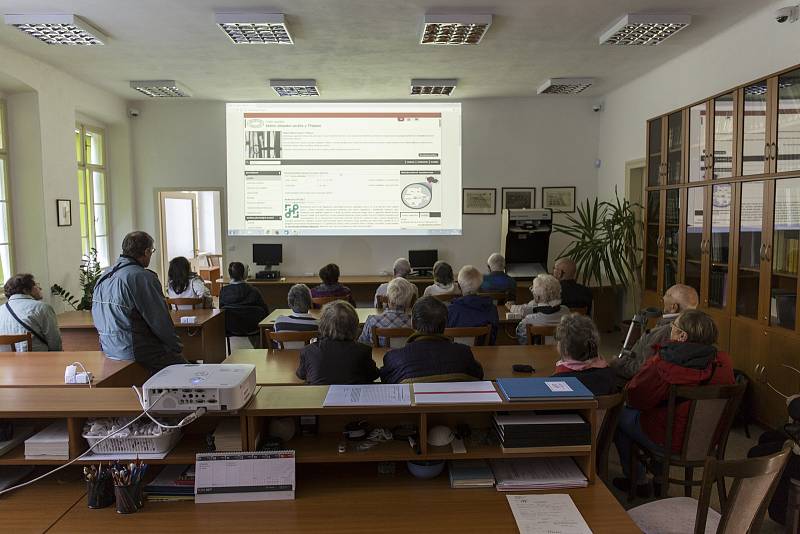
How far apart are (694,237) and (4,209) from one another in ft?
22.0

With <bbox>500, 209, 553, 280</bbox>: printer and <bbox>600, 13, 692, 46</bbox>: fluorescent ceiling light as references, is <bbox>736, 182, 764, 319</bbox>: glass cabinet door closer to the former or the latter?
<bbox>600, 13, 692, 46</bbox>: fluorescent ceiling light

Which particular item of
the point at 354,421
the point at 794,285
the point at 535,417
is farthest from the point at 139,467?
the point at 794,285

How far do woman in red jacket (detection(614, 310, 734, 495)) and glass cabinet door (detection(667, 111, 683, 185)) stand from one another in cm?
286

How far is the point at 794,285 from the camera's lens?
3.79 metres

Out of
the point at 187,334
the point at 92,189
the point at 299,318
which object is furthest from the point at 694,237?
the point at 92,189

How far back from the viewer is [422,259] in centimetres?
817

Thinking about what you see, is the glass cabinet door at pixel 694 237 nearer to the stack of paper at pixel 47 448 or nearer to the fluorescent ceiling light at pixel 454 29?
the fluorescent ceiling light at pixel 454 29

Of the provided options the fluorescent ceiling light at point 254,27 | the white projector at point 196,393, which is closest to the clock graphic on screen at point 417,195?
the fluorescent ceiling light at point 254,27

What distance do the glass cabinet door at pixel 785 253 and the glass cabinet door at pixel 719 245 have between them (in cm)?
50

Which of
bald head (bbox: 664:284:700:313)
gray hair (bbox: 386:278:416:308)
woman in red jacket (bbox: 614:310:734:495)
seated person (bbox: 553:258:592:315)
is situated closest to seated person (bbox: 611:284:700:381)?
bald head (bbox: 664:284:700:313)

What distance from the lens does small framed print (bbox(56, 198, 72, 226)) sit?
637 centimetres

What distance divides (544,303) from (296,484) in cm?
278

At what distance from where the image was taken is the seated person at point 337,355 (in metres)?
2.84

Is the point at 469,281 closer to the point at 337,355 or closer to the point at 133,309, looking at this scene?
the point at 337,355
